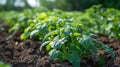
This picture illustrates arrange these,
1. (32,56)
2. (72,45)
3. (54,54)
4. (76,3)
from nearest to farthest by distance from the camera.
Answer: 1. (54,54)
2. (72,45)
3. (32,56)
4. (76,3)

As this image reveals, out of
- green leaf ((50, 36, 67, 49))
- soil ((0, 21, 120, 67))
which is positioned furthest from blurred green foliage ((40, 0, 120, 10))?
green leaf ((50, 36, 67, 49))

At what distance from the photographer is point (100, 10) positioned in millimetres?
6184

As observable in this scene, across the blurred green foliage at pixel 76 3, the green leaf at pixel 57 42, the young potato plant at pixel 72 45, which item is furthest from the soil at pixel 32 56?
the blurred green foliage at pixel 76 3

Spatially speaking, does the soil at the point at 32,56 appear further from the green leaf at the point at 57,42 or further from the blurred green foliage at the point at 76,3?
the blurred green foliage at the point at 76,3

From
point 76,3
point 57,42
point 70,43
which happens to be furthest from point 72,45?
point 76,3

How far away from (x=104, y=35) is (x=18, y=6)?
13.2m

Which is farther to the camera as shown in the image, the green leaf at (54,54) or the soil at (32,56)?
the soil at (32,56)

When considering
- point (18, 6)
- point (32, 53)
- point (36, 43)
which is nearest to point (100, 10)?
point (36, 43)

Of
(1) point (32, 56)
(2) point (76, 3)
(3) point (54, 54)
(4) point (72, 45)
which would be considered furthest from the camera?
(2) point (76, 3)

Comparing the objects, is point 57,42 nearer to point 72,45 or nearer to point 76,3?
point 72,45

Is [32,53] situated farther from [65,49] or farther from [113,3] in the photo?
[113,3]

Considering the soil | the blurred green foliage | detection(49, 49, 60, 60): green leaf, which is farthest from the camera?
the blurred green foliage

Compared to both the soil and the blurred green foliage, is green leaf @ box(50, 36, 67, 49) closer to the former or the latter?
the soil

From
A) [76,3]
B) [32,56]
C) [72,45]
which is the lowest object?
[32,56]
